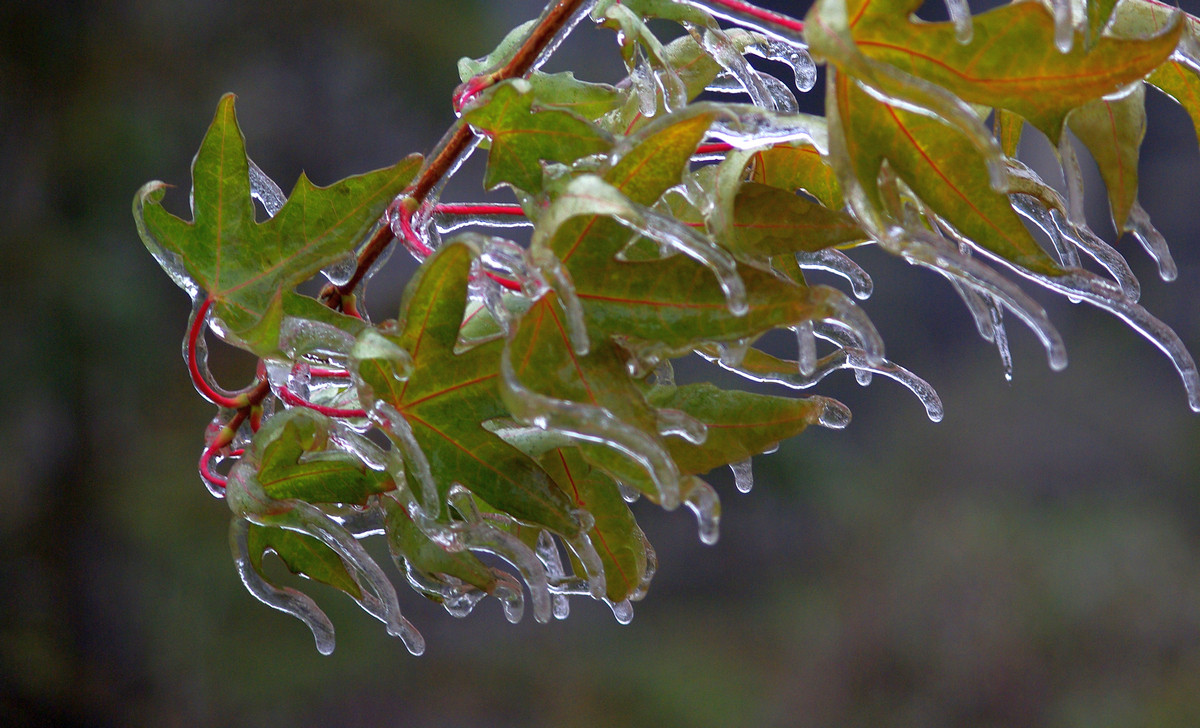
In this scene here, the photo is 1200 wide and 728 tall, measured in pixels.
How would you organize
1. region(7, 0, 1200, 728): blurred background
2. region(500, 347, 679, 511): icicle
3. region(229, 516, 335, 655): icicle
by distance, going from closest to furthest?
region(500, 347, 679, 511): icicle
region(229, 516, 335, 655): icicle
region(7, 0, 1200, 728): blurred background

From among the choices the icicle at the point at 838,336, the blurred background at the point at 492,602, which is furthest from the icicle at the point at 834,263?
the blurred background at the point at 492,602

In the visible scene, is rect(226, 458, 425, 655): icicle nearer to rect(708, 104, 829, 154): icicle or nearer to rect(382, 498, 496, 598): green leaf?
rect(382, 498, 496, 598): green leaf

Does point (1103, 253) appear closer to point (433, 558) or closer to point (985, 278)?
point (985, 278)

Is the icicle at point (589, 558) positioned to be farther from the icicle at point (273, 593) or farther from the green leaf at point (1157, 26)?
the green leaf at point (1157, 26)

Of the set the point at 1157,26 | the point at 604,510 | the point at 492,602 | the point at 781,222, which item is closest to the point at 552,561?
the point at 604,510

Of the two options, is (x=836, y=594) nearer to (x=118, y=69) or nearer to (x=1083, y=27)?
(x=118, y=69)

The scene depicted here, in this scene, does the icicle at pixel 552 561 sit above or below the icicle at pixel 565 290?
below

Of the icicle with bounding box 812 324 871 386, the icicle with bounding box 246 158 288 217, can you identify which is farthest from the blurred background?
the icicle with bounding box 812 324 871 386
